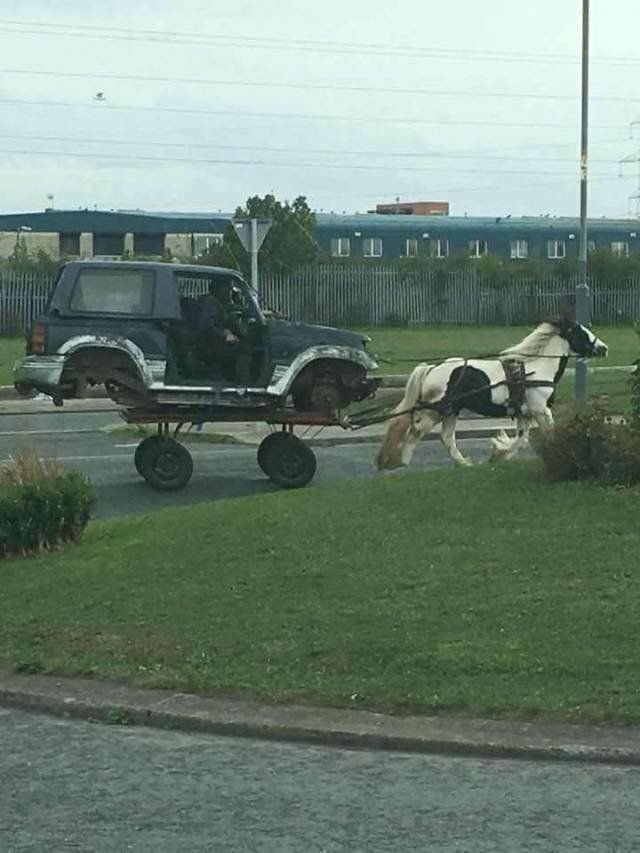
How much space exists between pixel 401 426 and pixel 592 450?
214 inches

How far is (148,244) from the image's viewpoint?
72.8m

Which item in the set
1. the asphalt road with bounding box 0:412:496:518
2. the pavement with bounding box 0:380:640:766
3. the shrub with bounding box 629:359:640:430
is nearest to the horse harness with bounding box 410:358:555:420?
the asphalt road with bounding box 0:412:496:518

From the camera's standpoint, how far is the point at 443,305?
51625 millimetres

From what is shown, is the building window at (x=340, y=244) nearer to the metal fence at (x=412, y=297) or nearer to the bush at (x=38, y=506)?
the metal fence at (x=412, y=297)

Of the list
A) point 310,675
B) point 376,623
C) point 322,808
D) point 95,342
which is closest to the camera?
point 322,808

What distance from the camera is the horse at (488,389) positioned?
16.0m

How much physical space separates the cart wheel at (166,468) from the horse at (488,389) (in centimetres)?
199

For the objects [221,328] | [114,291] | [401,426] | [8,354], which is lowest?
[401,426]

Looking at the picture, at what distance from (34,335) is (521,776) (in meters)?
10.2

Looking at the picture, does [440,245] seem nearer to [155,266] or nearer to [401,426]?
[401,426]

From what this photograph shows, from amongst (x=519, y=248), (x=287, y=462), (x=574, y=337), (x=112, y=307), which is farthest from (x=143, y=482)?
(x=519, y=248)

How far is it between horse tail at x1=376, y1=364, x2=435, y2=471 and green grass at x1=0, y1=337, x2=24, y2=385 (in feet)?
50.4

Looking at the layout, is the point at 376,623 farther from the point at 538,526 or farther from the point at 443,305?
the point at 443,305

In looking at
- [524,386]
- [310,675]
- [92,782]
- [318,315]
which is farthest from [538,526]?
[318,315]
